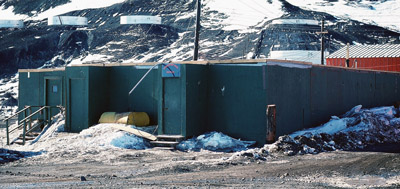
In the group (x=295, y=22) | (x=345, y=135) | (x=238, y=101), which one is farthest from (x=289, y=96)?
(x=295, y=22)

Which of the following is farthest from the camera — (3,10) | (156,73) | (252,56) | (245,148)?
(3,10)

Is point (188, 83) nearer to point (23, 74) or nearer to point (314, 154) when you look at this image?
point (314, 154)

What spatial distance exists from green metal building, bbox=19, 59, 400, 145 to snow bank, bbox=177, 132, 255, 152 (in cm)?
41

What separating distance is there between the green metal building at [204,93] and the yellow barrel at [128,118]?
415mm

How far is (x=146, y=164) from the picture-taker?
1388 centimetres

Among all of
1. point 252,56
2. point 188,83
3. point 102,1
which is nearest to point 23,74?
point 188,83

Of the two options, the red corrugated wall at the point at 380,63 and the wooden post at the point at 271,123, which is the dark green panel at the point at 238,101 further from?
the red corrugated wall at the point at 380,63

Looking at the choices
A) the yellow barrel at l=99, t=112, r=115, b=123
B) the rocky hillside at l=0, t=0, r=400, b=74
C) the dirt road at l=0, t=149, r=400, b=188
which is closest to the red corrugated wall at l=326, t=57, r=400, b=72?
the rocky hillside at l=0, t=0, r=400, b=74

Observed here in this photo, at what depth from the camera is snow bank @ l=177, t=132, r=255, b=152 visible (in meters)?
16.8

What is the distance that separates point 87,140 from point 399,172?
983 centimetres

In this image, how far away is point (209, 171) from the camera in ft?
41.2

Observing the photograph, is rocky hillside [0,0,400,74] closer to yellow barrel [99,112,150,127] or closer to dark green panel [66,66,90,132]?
dark green panel [66,66,90,132]

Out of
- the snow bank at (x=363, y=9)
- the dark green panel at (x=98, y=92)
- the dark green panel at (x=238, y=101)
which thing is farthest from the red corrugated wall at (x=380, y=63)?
the snow bank at (x=363, y=9)

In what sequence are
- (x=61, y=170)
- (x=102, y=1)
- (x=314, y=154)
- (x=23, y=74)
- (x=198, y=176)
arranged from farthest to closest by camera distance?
(x=102, y=1), (x=23, y=74), (x=314, y=154), (x=61, y=170), (x=198, y=176)
